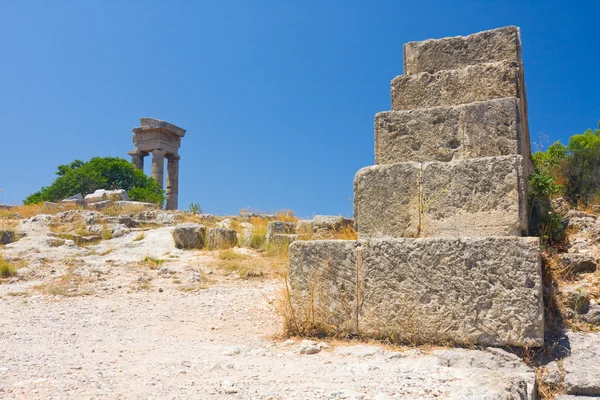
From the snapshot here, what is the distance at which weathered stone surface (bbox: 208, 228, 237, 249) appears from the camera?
33.6 ft

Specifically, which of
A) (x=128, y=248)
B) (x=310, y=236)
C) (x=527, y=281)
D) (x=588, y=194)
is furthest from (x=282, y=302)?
(x=128, y=248)

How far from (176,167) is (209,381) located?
24.8m

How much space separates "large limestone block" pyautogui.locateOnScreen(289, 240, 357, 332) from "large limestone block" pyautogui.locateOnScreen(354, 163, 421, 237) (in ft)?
1.01

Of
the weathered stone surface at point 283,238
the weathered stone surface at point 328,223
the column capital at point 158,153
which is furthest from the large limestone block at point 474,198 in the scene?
the column capital at point 158,153

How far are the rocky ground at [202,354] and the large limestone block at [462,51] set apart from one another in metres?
2.36

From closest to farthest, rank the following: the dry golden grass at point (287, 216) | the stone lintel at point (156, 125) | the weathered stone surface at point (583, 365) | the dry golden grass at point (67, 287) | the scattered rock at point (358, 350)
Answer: the weathered stone surface at point (583, 365) → the scattered rock at point (358, 350) → the dry golden grass at point (67, 287) → the dry golden grass at point (287, 216) → the stone lintel at point (156, 125)

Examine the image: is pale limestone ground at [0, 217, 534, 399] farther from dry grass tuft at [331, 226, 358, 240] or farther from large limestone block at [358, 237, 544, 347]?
dry grass tuft at [331, 226, 358, 240]

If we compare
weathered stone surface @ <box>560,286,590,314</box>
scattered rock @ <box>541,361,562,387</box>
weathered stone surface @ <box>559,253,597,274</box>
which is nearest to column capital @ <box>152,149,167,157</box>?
weathered stone surface @ <box>559,253,597,274</box>

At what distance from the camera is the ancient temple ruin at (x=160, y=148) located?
25469mm

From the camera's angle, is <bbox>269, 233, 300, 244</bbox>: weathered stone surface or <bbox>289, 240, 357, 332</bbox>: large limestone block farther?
<bbox>269, 233, 300, 244</bbox>: weathered stone surface

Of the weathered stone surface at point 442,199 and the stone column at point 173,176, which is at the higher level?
the stone column at point 173,176

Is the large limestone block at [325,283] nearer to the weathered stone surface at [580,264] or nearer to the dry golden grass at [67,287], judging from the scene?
the weathered stone surface at [580,264]

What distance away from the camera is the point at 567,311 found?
12.1 ft

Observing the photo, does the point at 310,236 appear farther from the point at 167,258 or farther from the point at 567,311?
the point at 567,311
